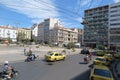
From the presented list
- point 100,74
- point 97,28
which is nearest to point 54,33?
point 97,28

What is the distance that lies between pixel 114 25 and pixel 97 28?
15.3 metres

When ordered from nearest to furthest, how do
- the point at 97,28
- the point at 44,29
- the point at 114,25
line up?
the point at 114,25
the point at 97,28
the point at 44,29

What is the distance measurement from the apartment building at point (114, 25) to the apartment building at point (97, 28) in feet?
11.4

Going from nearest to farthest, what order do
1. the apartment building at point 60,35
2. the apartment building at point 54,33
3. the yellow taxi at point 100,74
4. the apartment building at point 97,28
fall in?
the yellow taxi at point 100,74
the apartment building at point 97,28
the apartment building at point 60,35
the apartment building at point 54,33

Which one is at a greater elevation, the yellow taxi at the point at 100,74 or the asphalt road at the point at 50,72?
the yellow taxi at the point at 100,74

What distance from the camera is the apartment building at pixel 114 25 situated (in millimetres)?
106312

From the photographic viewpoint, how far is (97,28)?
121938 mm

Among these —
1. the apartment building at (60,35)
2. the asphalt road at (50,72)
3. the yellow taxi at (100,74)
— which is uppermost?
the apartment building at (60,35)

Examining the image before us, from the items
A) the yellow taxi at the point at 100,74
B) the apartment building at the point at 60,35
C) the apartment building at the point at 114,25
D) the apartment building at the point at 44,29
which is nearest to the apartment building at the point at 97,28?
the apartment building at the point at 114,25

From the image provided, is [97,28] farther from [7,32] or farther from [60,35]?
[7,32]

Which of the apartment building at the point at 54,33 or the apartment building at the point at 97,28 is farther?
the apartment building at the point at 54,33

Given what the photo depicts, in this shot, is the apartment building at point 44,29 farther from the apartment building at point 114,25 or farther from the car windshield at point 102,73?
the car windshield at point 102,73

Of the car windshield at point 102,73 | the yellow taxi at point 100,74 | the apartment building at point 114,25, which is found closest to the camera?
the yellow taxi at point 100,74

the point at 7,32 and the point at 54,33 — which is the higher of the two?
the point at 7,32
